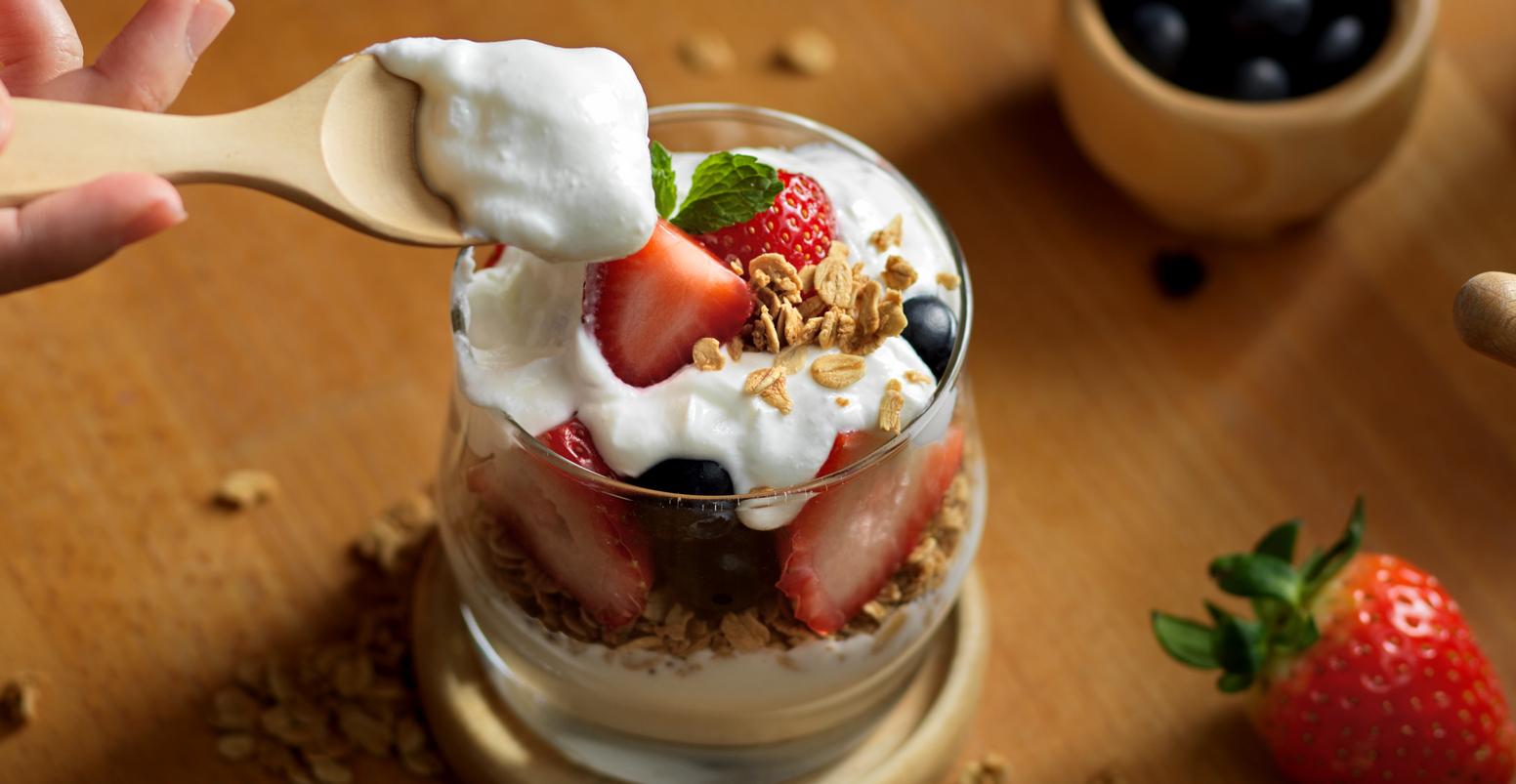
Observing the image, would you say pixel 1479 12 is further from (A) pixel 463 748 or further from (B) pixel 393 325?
(A) pixel 463 748

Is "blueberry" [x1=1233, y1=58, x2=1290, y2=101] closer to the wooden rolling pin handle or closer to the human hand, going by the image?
the wooden rolling pin handle

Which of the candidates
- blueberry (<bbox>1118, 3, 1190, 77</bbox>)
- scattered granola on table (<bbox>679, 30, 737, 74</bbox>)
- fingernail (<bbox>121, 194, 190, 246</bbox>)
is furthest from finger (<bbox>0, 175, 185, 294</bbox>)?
blueberry (<bbox>1118, 3, 1190, 77</bbox>)

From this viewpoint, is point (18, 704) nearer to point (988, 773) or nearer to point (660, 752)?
point (660, 752)

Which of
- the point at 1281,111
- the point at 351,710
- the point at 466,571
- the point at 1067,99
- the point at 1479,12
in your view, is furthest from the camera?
the point at 1479,12

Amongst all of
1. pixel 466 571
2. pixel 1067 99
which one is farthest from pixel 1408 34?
pixel 466 571

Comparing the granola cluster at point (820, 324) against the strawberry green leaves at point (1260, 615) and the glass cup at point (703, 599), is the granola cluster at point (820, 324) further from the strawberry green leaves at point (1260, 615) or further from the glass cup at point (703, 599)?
the strawberry green leaves at point (1260, 615)

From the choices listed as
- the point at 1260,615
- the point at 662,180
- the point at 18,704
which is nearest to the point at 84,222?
the point at 662,180
